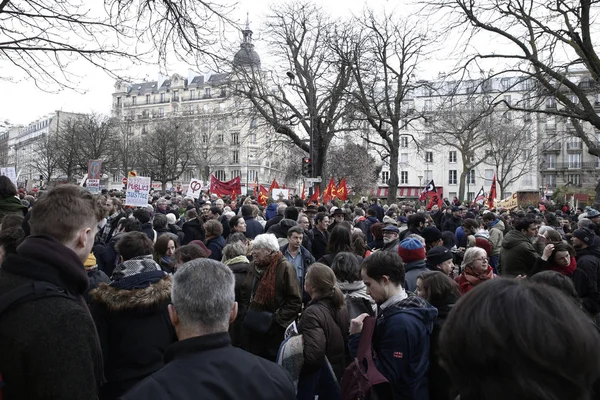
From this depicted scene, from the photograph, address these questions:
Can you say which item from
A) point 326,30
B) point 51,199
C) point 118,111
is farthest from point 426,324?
point 118,111

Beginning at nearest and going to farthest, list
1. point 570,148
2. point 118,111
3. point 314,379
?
point 314,379 → point 570,148 → point 118,111

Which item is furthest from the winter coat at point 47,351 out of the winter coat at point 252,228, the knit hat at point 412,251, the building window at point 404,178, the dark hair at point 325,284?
the building window at point 404,178

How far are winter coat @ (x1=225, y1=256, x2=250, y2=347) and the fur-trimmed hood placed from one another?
1756 millimetres

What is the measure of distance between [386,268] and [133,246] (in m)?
2.24

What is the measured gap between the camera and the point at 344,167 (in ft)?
195

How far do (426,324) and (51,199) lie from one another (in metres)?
2.46

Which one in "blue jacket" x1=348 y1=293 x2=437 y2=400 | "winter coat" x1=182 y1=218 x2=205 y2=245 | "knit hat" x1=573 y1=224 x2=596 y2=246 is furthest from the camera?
"winter coat" x1=182 y1=218 x2=205 y2=245

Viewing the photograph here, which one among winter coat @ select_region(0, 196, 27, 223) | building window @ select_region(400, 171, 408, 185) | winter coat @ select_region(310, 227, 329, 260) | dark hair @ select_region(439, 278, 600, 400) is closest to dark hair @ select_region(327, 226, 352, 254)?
winter coat @ select_region(310, 227, 329, 260)

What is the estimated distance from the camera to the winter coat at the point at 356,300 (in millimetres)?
4234

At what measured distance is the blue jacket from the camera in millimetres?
3236

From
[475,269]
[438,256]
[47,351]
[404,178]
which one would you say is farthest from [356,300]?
[404,178]

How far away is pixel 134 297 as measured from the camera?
340 cm

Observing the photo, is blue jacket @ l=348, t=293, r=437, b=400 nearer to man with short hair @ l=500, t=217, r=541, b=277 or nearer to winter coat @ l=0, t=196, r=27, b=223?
man with short hair @ l=500, t=217, r=541, b=277

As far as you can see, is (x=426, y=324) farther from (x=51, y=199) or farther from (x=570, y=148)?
(x=570, y=148)
